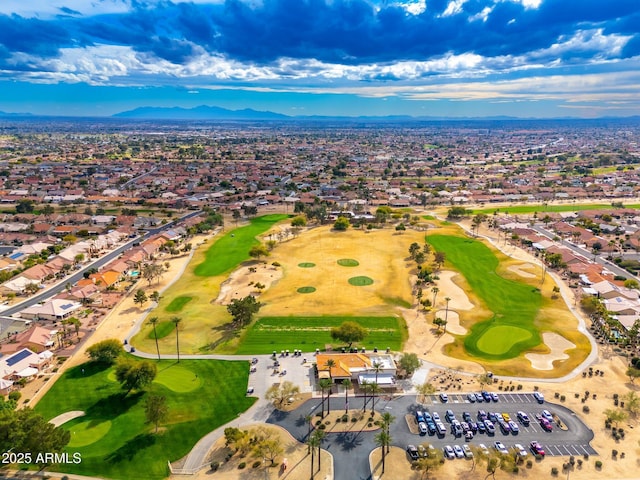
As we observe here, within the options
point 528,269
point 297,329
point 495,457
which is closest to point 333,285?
point 297,329

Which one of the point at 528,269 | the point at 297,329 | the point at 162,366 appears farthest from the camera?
the point at 528,269

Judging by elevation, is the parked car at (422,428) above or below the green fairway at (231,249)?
above

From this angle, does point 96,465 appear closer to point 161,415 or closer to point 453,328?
point 161,415

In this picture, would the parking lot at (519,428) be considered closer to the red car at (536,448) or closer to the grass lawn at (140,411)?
the red car at (536,448)

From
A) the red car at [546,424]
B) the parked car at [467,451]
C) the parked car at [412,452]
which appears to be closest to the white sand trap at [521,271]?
the red car at [546,424]

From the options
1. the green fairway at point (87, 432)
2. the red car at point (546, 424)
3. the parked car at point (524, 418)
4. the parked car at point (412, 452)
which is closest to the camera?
the parked car at point (412, 452)

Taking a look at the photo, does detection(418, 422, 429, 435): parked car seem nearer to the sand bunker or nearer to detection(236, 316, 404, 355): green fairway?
detection(236, 316, 404, 355): green fairway

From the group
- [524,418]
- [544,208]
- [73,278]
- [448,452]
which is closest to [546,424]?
[524,418]
